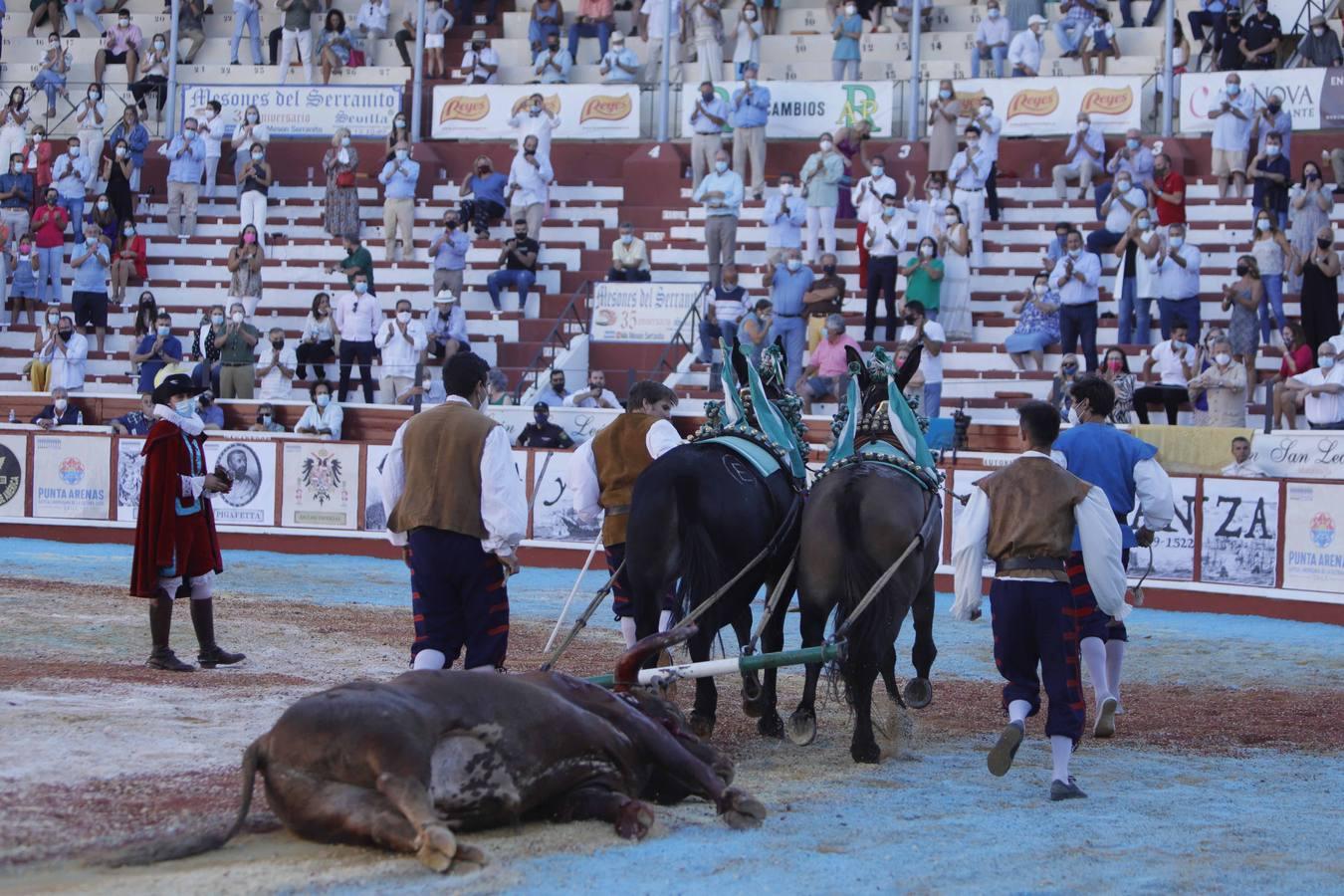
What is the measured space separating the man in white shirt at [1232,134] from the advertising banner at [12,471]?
677 inches

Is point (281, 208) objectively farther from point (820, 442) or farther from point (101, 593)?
point (101, 593)

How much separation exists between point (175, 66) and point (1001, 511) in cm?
2793

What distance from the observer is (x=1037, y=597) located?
27.6 ft

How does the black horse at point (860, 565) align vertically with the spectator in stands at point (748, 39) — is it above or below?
below

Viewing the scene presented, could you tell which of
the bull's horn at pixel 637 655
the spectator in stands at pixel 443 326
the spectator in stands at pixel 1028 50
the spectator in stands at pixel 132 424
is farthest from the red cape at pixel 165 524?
the spectator in stands at pixel 1028 50

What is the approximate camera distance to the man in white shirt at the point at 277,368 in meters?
24.9

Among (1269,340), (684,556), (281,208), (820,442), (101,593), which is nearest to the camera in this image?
(684,556)

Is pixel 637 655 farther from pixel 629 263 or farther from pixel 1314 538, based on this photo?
pixel 629 263

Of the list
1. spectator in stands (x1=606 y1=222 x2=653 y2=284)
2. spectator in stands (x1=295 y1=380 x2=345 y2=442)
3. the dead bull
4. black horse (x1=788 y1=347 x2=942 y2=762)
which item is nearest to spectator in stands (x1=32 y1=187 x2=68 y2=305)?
spectator in stands (x1=295 y1=380 x2=345 y2=442)

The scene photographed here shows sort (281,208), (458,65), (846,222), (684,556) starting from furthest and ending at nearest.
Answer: (458,65) < (281,208) < (846,222) < (684,556)

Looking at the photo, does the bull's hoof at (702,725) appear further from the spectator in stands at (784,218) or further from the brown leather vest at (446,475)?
the spectator in stands at (784,218)

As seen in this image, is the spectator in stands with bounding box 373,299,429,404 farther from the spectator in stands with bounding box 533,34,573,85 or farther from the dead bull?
the dead bull

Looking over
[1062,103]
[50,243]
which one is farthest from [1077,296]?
[50,243]

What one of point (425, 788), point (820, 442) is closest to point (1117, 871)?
point (425, 788)
